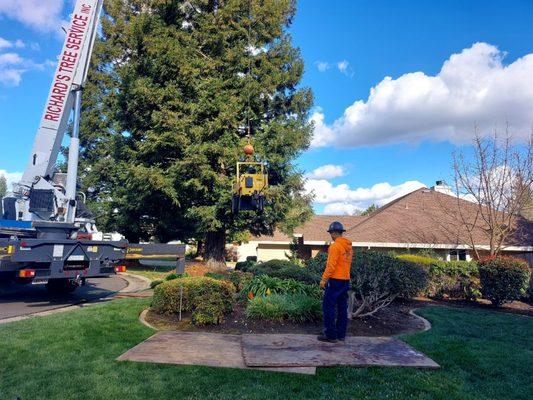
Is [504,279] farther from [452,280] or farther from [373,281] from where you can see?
[373,281]

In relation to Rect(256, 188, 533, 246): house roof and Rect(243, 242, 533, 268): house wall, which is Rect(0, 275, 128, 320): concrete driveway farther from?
Rect(256, 188, 533, 246): house roof

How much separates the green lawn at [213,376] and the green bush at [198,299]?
1.03m

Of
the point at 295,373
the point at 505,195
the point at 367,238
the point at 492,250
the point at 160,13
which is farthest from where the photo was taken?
the point at 367,238

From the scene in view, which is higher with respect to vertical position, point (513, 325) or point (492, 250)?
point (492, 250)

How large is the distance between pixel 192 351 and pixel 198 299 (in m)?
1.98

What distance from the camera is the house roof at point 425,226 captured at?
20700 millimetres

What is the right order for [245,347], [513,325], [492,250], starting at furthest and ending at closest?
[492,250] → [513,325] → [245,347]

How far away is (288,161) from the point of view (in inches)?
727

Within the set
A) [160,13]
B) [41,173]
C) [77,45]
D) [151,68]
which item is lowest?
[41,173]

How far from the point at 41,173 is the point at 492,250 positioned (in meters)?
17.0

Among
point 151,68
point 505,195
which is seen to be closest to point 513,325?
point 505,195

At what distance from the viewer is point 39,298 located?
38.4 ft

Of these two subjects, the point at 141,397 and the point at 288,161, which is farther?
the point at 288,161

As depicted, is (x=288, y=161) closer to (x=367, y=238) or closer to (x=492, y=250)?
(x=367, y=238)
